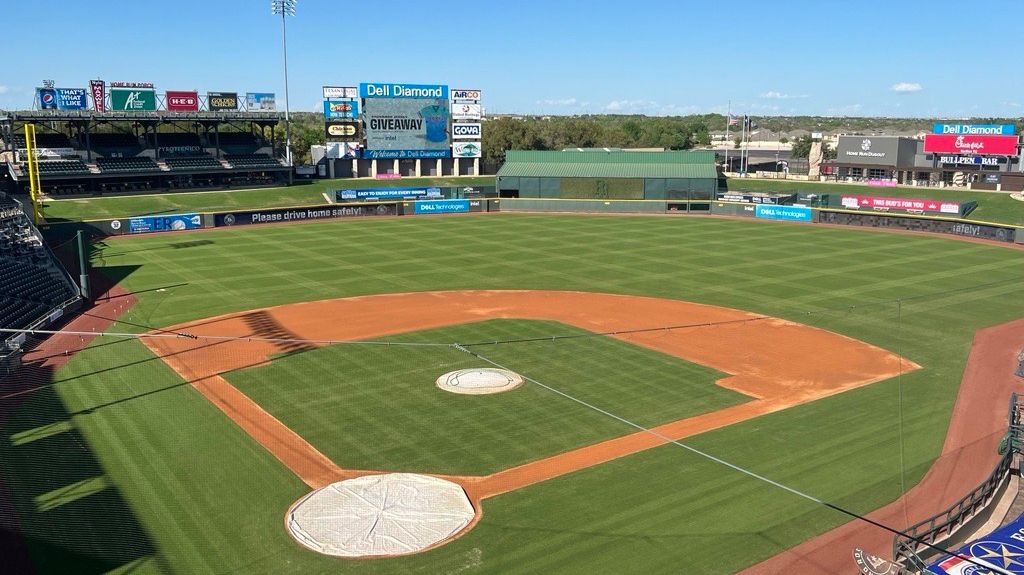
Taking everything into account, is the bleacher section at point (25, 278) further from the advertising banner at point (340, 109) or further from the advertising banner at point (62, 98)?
the advertising banner at point (340, 109)

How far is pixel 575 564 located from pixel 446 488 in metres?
4.35

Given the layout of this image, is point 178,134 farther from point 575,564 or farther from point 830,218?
point 575,564

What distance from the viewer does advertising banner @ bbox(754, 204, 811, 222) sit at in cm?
7306

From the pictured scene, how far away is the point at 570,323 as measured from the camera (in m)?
34.5

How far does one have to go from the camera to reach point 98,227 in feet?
204

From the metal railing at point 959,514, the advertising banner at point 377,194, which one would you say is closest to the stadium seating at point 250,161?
the advertising banner at point 377,194

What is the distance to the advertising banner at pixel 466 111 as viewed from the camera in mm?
101125

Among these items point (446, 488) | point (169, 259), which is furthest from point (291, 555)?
point (169, 259)

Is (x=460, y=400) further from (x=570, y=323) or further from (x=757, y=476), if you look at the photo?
(x=570, y=323)

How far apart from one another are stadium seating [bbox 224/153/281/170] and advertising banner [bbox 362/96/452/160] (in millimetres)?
12056

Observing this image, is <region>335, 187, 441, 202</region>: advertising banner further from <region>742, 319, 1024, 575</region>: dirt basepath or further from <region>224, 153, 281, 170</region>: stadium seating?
<region>742, 319, 1024, 575</region>: dirt basepath

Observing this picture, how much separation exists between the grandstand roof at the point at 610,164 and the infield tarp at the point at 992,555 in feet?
245

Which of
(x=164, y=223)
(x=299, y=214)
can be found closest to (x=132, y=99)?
(x=164, y=223)

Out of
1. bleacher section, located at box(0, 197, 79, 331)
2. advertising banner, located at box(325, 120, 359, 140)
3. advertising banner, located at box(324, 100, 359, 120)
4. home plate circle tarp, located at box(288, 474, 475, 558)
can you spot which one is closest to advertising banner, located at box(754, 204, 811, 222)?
advertising banner, located at box(324, 100, 359, 120)
